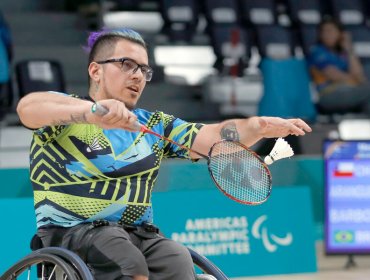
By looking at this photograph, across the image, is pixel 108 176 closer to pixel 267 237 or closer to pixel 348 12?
pixel 267 237

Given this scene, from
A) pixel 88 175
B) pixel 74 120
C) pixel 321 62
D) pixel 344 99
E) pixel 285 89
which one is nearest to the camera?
pixel 74 120

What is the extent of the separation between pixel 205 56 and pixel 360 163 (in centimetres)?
487

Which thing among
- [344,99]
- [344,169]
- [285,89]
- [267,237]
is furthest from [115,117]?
[344,99]

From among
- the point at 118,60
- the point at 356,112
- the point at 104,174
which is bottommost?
the point at 104,174

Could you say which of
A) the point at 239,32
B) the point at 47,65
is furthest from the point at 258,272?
the point at 239,32

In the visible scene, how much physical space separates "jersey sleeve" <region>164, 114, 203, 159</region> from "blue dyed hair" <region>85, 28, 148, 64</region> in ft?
1.07

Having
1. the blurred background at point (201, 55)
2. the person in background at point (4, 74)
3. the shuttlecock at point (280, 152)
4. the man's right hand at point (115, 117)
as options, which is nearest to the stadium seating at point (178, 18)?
the blurred background at point (201, 55)

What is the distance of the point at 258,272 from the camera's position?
7449 mm

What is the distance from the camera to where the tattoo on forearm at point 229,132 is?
13.5 feet

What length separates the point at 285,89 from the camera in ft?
34.5

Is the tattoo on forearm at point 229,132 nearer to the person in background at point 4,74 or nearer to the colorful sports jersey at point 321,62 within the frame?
the person in background at point 4,74

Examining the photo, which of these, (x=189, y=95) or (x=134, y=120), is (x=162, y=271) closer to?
(x=134, y=120)

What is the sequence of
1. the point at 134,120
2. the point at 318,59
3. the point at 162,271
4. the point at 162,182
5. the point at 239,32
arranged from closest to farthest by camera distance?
1. the point at 134,120
2. the point at 162,271
3. the point at 162,182
4. the point at 318,59
5. the point at 239,32

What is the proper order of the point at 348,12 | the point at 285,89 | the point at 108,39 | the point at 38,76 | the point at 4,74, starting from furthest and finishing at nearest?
the point at 348,12
the point at 285,89
the point at 38,76
the point at 4,74
the point at 108,39
